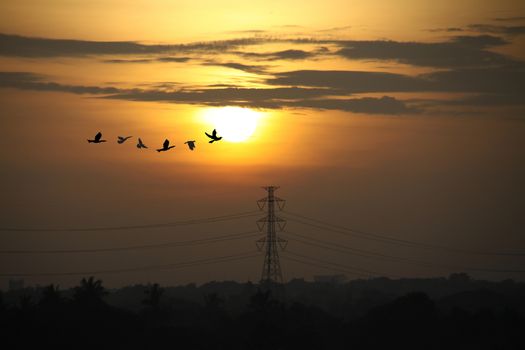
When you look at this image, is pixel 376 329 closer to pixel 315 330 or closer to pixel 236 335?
pixel 315 330

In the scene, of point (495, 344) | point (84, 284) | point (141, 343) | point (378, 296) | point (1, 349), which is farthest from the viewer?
point (378, 296)

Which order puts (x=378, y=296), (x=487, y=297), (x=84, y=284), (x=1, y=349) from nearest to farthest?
(x=1, y=349)
(x=84, y=284)
(x=487, y=297)
(x=378, y=296)

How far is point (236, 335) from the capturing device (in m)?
97.6

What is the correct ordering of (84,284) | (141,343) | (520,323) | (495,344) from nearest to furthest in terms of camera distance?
(141,343)
(495,344)
(520,323)
(84,284)

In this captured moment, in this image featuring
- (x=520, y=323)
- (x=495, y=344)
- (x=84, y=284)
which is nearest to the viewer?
(x=495, y=344)

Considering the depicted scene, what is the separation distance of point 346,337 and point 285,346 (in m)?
15.4

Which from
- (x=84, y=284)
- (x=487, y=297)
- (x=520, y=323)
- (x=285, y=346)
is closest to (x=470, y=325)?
(x=520, y=323)

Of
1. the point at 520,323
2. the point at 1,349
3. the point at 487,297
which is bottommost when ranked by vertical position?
the point at 1,349

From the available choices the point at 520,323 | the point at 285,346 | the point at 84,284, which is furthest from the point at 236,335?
the point at 520,323

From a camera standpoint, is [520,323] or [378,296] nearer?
[520,323]

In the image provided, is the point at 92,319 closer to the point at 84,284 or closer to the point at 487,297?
the point at 84,284

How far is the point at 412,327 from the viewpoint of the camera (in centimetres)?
10469

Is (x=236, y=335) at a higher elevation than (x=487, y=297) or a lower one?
lower

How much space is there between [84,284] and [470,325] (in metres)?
43.0
